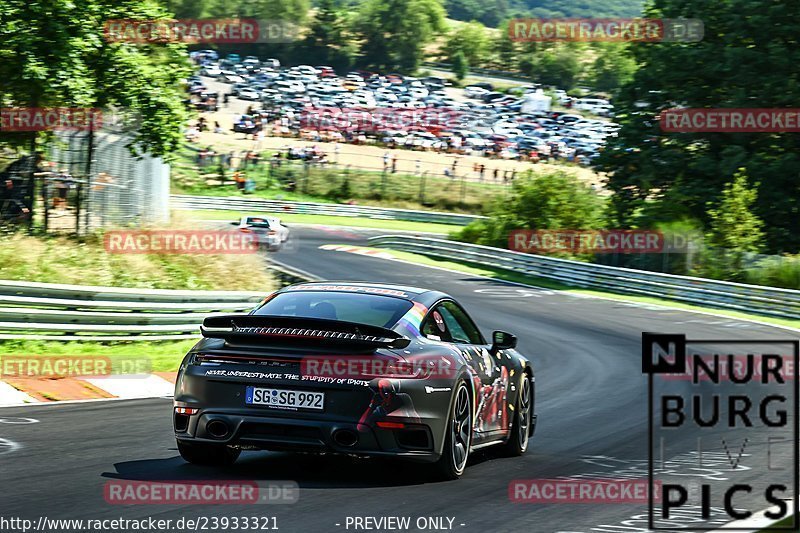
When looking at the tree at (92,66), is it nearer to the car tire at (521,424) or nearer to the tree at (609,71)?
the car tire at (521,424)

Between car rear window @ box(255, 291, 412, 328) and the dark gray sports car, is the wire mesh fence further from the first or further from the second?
the dark gray sports car

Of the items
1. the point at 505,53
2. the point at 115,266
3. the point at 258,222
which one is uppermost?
the point at 505,53

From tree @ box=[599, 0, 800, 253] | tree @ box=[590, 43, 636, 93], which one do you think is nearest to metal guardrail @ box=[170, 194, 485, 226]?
tree @ box=[599, 0, 800, 253]

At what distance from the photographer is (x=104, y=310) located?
15086 mm

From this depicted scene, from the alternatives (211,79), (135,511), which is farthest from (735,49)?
(211,79)

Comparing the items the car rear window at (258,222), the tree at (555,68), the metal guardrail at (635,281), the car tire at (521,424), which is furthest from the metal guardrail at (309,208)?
the tree at (555,68)

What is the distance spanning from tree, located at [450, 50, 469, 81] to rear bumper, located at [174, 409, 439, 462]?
122 meters

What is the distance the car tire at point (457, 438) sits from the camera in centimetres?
775

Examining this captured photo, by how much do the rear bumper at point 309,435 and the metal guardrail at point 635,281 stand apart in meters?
23.4

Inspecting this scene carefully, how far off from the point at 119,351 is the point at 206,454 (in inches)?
305

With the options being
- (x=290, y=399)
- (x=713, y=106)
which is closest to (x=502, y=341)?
(x=290, y=399)

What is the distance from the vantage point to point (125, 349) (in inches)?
609

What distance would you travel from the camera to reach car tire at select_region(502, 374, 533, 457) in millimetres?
9547

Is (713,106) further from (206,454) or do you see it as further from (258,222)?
(206,454)
